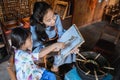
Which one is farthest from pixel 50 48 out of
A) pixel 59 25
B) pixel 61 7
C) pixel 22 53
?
pixel 61 7

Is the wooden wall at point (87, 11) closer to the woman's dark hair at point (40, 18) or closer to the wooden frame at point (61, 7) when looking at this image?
the wooden frame at point (61, 7)

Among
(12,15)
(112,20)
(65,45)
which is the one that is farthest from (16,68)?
(112,20)

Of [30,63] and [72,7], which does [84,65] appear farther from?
[72,7]

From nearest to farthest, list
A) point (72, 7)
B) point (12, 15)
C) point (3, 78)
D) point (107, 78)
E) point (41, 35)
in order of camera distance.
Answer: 1. point (107, 78)
2. point (41, 35)
3. point (3, 78)
4. point (12, 15)
5. point (72, 7)

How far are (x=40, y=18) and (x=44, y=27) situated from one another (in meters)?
0.18

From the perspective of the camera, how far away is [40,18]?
1.76m

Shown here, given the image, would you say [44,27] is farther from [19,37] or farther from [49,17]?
[19,37]

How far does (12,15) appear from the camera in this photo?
111 inches

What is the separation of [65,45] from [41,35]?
15.7 inches

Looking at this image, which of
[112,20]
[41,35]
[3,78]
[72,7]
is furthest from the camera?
[112,20]

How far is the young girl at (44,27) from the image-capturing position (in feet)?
5.66

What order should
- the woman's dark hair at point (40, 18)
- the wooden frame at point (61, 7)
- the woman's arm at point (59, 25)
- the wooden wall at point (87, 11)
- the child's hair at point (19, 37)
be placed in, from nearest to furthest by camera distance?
the child's hair at point (19, 37) → the woman's dark hair at point (40, 18) → the woman's arm at point (59, 25) → the wooden frame at point (61, 7) → the wooden wall at point (87, 11)

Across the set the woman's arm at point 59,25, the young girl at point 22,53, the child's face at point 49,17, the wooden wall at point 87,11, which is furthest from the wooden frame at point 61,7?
the young girl at point 22,53

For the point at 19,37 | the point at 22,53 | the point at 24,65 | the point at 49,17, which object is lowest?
the point at 24,65
